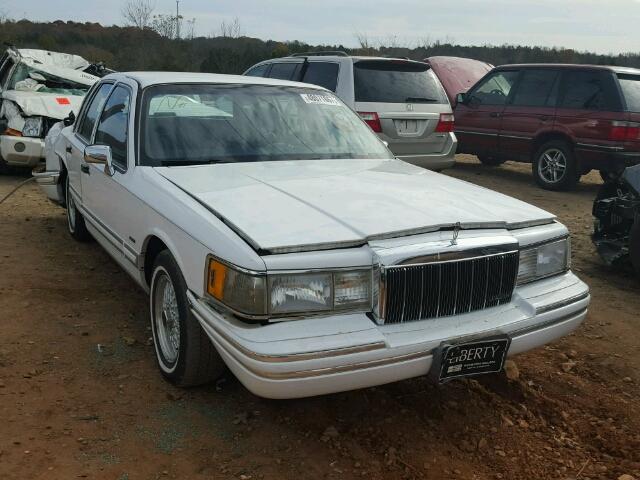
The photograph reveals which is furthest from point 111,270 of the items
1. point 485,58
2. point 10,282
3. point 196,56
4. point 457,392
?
point 485,58

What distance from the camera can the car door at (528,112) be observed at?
9.70 metres

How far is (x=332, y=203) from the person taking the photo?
3.13m

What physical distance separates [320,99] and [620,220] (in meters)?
2.89

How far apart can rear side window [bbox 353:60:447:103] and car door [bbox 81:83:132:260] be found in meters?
3.93

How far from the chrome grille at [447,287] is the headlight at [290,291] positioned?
4.7 inches

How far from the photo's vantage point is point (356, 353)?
2.55m

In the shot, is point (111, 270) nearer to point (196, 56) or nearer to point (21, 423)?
point (21, 423)

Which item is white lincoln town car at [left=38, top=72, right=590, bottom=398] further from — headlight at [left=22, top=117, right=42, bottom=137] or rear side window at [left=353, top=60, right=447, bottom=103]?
headlight at [left=22, top=117, right=42, bottom=137]

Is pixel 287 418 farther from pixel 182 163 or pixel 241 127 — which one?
pixel 241 127

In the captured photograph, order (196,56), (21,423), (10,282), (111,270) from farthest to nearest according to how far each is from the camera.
Answer: (196,56), (111,270), (10,282), (21,423)

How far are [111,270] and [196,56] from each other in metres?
30.8

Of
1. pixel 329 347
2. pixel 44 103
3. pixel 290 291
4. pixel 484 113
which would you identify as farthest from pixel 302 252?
pixel 484 113

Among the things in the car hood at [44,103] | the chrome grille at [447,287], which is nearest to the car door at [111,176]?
the chrome grille at [447,287]

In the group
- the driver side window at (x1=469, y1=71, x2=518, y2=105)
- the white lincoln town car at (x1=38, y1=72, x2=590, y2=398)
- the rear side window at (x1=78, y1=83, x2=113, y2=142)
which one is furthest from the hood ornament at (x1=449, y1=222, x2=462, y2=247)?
the driver side window at (x1=469, y1=71, x2=518, y2=105)
